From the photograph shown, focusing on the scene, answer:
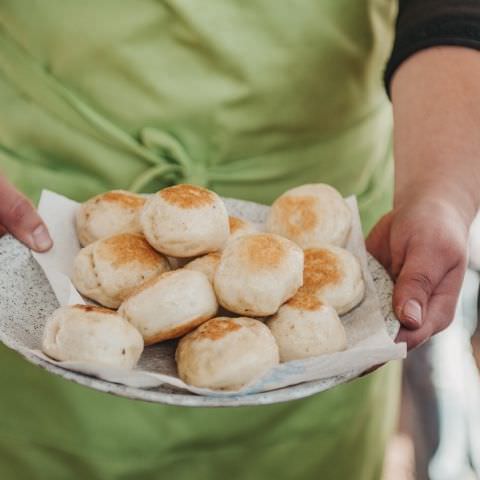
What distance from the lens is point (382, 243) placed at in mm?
1158

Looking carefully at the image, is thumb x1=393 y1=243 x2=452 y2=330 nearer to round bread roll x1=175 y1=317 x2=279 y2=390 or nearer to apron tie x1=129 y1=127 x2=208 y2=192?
round bread roll x1=175 y1=317 x2=279 y2=390

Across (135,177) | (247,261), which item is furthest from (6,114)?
(247,261)

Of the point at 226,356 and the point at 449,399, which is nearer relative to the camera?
the point at 226,356

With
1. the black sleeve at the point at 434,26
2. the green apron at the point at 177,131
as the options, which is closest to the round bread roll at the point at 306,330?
the green apron at the point at 177,131

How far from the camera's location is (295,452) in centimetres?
135

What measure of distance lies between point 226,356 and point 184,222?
187mm

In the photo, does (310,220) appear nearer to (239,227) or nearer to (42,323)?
(239,227)

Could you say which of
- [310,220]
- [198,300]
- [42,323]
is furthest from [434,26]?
[42,323]

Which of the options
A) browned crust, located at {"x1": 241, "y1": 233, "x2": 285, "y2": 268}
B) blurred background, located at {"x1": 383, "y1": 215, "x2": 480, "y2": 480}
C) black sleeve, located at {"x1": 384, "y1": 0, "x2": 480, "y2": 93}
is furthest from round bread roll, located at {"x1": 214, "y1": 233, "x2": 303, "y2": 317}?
blurred background, located at {"x1": 383, "y1": 215, "x2": 480, "y2": 480}

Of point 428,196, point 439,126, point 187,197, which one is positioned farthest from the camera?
point 439,126

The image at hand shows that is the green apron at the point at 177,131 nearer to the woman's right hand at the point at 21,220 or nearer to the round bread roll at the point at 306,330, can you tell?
the woman's right hand at the point at 21,220

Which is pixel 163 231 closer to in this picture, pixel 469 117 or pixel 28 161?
pixel 28 161

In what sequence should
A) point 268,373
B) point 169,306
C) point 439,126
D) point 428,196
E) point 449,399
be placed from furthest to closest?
point 449,399, point 439,126, point 428,196, point 169,306, point 268,373

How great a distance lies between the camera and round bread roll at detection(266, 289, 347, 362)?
91 centimetres
